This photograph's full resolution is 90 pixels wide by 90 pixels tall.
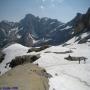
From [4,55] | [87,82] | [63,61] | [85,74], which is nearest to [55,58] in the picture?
[63,61]

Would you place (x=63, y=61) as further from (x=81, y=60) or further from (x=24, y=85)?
(x=24, y=85)

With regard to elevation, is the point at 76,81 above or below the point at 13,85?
below

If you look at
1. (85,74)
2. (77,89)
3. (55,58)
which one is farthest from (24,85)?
(55,58)

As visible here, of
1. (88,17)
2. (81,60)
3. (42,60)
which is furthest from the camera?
(88,17)

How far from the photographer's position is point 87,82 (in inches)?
893

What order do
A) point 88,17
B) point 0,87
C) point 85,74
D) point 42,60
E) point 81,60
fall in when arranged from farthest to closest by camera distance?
point 88,17, point 42,60, point 81,60, point 85,74, point 0,87

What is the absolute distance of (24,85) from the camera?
16406 mm

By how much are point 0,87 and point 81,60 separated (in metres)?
27.8

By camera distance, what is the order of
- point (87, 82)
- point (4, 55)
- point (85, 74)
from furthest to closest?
point (4, 55)
point (85, 74)
point (87, 82)

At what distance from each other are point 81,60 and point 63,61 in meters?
4.55

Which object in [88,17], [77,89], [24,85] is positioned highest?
[88,17]

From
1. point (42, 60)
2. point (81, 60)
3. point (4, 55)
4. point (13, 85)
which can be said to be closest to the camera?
point (13, 85)

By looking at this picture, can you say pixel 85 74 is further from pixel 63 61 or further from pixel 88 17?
pixel 88 17

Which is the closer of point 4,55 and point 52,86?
point 52,86
